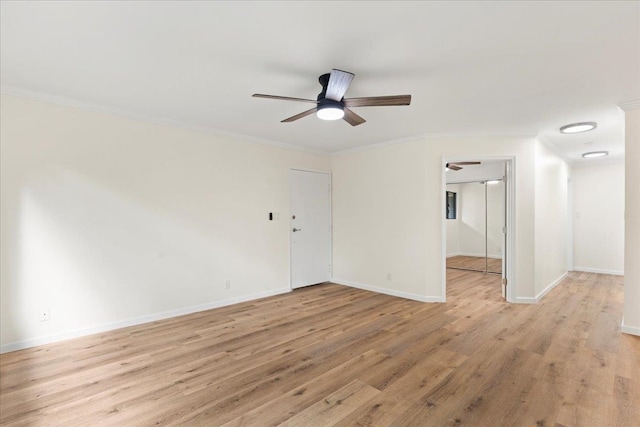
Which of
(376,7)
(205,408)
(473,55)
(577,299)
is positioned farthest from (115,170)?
(577,299)

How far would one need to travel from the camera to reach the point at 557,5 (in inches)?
68.2

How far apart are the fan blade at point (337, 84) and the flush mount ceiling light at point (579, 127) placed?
3.36 metres

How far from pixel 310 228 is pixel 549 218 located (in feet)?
12.7

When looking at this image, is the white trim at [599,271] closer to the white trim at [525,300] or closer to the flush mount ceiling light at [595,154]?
the flush mount ceiling light at [595,154]

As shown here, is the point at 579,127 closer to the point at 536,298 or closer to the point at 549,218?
the point at 549,218

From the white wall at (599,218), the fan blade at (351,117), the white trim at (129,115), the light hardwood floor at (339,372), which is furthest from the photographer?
the white wall at (599,218)

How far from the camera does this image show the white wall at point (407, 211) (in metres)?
4.39

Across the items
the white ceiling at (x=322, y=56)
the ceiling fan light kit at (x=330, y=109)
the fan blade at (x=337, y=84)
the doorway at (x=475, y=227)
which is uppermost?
the white ceiling at (x=322, y=56)

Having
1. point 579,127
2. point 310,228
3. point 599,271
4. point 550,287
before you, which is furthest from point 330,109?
point 599,271

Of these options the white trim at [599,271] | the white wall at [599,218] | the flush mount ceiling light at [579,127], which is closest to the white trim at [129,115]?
the flush mount ceiling light at [579,127]

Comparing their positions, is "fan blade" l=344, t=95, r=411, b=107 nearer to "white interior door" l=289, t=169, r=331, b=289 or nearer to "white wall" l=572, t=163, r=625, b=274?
"white interior door" l=289, t=169, r=331, b=289

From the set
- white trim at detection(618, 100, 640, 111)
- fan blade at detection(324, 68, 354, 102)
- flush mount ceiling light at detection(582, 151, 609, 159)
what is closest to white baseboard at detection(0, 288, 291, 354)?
fan blade at detection(324, 68, 354, 102)

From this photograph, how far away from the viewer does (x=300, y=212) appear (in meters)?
5.35

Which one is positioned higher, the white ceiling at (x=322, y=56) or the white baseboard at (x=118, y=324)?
the white ceiling at (x=322, y=56)
